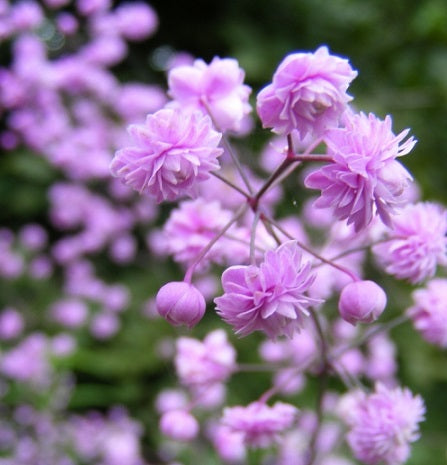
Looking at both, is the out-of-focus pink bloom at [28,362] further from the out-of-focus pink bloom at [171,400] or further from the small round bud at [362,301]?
the small round bud at [362,301]

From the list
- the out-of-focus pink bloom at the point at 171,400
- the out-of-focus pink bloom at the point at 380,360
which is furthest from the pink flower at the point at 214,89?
the out-of-focus pink bloom at the point at 380,360

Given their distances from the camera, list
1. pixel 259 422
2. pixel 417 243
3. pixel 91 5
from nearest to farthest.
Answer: pixel 417 243
pixel 259 422
pixel 91 5

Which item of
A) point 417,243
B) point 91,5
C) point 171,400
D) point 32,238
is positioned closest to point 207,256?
point 417,243

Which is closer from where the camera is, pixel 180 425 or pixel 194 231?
pixel 194 231

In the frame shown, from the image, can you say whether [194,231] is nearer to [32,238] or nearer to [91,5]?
[91,5]

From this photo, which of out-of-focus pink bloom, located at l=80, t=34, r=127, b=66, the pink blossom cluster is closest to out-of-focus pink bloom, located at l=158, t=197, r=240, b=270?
the pink blossom cluster

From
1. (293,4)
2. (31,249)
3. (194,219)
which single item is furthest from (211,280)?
(194,219)

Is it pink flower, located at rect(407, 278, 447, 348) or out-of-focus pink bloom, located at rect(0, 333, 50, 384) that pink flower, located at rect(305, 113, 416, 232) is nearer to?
pink flower, located at rect(407, 278, 447, 348)
